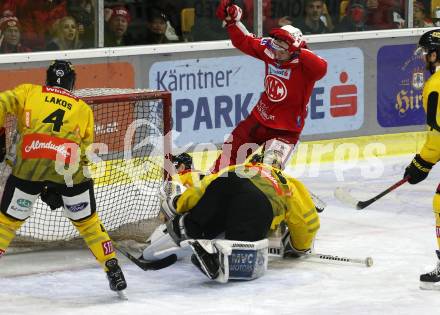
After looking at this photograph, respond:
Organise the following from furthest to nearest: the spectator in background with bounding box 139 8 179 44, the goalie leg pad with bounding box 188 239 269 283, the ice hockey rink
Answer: the spectator in background with bounding box 139 8 179 44 → the goalie leg pad with bounding box 188 239 269 283 → the ice hockey rink

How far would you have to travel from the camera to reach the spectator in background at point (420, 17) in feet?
34.5

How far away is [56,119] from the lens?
230 inches

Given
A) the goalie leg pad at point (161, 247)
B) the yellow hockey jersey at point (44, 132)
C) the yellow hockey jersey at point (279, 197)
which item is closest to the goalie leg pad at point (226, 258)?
the yellow hockey jersey at point (279, 197)

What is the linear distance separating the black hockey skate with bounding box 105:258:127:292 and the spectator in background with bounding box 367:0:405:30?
491 centimetres

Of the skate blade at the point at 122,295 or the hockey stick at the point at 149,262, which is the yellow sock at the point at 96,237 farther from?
the hockey stick at the point at 149,262

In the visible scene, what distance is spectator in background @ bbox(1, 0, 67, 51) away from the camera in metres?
8.45

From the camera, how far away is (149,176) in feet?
24.0

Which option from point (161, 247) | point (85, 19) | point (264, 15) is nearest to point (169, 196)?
point (161, 247)

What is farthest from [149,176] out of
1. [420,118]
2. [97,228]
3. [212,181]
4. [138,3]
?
[420,118]

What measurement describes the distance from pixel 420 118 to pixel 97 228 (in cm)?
521

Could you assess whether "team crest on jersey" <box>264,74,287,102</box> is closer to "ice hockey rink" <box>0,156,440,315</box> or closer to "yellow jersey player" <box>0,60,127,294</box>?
"ice hockey rink" <box>0,156,440,315</box>

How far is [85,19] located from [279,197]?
9.45 ft

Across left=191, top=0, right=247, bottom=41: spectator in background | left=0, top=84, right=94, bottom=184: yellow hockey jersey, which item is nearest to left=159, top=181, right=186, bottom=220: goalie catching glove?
left=0, top=84, right=94, bottom=184: yellow hockey jersey

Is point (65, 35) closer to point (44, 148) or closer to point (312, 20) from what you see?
point (312, 20)
